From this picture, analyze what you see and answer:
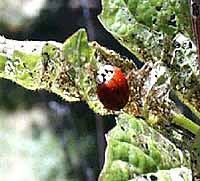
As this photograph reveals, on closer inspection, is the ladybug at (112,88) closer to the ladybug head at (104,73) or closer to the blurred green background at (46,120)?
the ladybug head at (104,73)

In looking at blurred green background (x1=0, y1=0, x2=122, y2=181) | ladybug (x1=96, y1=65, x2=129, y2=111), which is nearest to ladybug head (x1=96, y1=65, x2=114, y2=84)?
ladybug (x1=96, y1=65, x2=129, y2=111)

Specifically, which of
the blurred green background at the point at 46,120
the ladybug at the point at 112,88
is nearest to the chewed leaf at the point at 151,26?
the ladybug at the point at 112,88

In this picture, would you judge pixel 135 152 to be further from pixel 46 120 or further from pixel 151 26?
pixel 46 120

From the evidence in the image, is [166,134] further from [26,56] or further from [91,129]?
[91,129]

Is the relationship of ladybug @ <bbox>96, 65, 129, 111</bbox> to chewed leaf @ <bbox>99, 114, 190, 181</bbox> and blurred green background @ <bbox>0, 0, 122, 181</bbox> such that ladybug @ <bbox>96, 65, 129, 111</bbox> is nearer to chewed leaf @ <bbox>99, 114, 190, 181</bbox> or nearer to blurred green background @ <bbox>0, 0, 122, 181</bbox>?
chewed leaf @ <bbox>99, 114, 190, 181</bbox>

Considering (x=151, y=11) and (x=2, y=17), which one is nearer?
(x=151, y=11)

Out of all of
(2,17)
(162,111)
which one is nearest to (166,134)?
(162,111)
